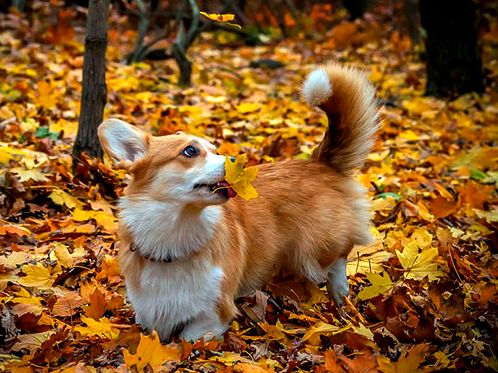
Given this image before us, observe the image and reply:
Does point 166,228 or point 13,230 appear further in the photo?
point 13,230

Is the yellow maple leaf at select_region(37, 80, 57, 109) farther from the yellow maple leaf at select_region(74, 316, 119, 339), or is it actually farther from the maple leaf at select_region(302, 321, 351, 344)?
the maple leaf at select_region(302, 321, 351, 344)

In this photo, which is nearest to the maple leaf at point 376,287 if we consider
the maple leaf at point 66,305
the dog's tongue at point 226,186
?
the dog's tongue at point 226,186

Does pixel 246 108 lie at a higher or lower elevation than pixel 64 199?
higher

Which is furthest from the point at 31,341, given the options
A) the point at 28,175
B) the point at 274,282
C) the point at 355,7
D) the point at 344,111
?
the point at 355,7

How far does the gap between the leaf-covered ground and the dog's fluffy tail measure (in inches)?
21.3

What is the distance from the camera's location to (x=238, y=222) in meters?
3.07

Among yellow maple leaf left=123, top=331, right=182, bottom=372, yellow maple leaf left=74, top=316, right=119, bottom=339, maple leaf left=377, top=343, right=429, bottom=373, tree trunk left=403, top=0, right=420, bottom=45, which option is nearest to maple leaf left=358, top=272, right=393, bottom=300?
maple leaf left=377, top=343, right=429, bottom=373

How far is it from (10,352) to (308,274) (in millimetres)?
1383

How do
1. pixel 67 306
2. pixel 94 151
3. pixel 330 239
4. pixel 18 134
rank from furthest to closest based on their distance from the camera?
pixel 18 134, pixel 94 151, pixel 330 239, pixel 67 306

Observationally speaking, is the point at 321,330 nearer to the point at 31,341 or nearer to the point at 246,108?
the point at 31,341

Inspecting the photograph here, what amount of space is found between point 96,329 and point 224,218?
699 mm

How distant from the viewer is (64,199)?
3.92m

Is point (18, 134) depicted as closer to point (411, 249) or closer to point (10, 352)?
point (10, 352)

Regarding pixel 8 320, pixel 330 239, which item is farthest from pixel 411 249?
pixel 8 320
